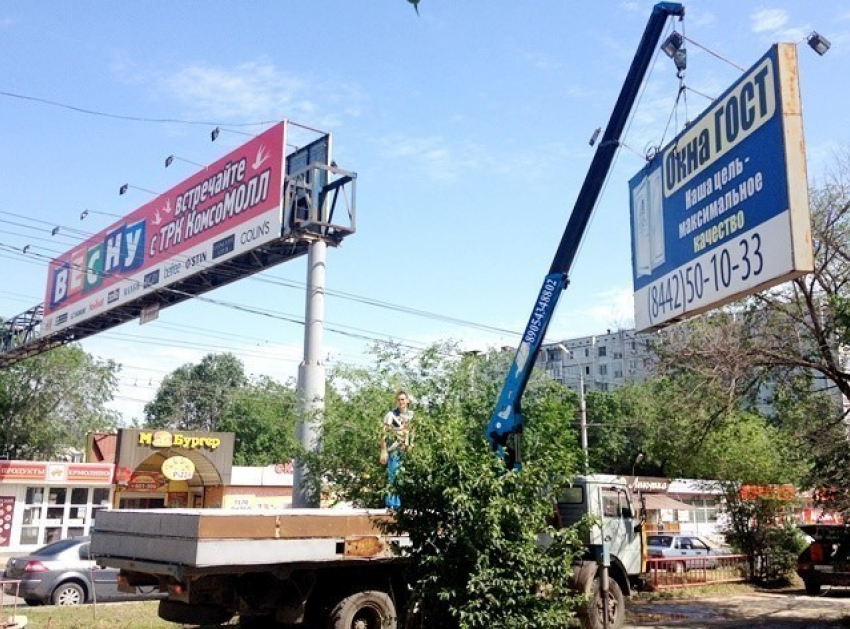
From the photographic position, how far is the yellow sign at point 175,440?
33875 mm

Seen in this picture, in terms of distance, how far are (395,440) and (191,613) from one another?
346 cm

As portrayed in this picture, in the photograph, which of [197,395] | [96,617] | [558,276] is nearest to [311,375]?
[96,617]

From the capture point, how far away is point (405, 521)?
9414 millimetres

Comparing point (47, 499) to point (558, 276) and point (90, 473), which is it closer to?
point (90, 473)

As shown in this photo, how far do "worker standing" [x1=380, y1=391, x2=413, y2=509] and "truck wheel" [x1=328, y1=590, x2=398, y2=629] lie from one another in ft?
3.86

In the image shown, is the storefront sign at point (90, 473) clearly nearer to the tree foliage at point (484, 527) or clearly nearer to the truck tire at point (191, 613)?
the truck tire at point (191, 613)

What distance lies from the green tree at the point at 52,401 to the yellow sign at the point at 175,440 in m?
24.1

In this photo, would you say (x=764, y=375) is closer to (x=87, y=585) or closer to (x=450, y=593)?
(x=450, y=593)

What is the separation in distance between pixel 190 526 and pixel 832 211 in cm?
1243

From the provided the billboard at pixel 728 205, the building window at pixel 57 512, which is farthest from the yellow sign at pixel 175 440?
the billboard at pixel 728 205

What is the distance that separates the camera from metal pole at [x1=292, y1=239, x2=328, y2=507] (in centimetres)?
1847

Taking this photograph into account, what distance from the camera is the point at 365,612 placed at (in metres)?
10.5

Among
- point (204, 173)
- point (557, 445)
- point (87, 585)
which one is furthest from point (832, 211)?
point (204, 173)

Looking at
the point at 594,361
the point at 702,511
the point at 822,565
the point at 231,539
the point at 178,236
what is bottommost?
the point at 822,565
